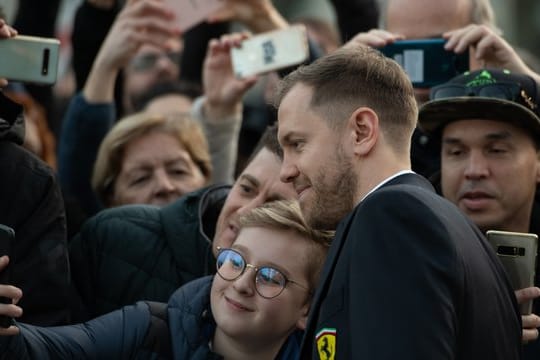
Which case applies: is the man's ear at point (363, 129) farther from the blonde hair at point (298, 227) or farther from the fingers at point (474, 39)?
the fingers at point (474, 39)

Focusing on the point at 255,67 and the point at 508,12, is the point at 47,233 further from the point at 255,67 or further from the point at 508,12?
the point at 508,12

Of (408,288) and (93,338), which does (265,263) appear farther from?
(408,288)

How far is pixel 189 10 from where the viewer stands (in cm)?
557

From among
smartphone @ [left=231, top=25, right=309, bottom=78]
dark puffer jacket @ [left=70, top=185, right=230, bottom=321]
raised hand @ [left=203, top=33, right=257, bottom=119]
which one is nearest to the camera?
dark puffer jacket @ [left=70, top=185, right=230, bottom=321]

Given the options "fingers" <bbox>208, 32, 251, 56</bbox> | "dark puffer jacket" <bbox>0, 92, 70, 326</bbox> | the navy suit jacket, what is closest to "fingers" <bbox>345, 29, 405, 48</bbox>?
"fingers" <bbox>208, 32, 251, 56</bbox>

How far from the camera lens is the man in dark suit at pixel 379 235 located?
2695 millimetres

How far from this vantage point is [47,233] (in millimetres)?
3869

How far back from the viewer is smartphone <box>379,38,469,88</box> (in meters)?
4.59

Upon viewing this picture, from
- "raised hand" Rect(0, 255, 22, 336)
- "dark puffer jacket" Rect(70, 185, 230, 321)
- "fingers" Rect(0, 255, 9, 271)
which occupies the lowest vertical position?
"dark puffer jacket" Rect(70, 185, 230, 321)

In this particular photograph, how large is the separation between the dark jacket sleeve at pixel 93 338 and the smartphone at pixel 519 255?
115 cm

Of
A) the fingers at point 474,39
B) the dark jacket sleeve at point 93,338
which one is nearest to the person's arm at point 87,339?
the dark jacket sleeve at point 93,338

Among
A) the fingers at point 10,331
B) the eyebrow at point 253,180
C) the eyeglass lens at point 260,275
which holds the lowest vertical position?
the eyeglass lens at point 260,275

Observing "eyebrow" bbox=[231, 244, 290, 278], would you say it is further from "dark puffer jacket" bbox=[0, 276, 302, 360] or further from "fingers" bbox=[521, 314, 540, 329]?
"fingers" bbox=[521, 314, 540, 329]

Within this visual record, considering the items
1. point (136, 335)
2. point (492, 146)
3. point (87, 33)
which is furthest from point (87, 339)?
point (87, 33)
